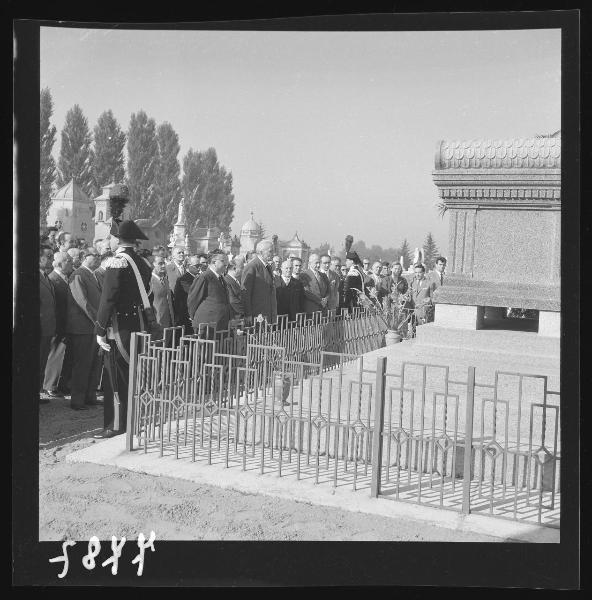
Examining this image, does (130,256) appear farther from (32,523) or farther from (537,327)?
(537,327)

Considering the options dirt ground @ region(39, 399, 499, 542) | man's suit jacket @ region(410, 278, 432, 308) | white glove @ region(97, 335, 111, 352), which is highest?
man's suit jacket @ region(410, 278, 432, 308)

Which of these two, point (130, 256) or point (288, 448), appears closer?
point (288, 448)

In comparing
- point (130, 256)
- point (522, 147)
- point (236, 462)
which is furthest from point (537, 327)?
point (130, 256)

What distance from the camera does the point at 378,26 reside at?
5.13 m

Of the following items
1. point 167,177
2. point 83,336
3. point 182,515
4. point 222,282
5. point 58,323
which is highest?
point 167,177

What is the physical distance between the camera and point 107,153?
8.09 m

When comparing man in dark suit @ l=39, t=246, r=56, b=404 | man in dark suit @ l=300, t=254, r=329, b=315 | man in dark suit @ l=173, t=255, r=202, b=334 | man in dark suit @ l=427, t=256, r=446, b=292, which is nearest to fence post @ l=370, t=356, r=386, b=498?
→ man in dark suit @ l=39, t=246, r=56, b=404

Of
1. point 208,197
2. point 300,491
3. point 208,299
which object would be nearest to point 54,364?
point 208,299

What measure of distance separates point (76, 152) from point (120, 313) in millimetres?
1713

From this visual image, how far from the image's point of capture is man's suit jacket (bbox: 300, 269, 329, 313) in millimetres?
11156

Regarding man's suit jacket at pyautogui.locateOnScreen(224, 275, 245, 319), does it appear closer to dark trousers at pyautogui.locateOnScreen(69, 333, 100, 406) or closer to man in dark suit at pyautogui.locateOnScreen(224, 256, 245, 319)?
man in dark suit at pyautogui.locateOnScreen(224, 256, 245, 319)

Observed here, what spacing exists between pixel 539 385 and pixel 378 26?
319 cm

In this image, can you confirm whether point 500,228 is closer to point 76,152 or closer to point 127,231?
point 127,231

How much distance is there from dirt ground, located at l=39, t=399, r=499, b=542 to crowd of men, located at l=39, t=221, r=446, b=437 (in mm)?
1343
